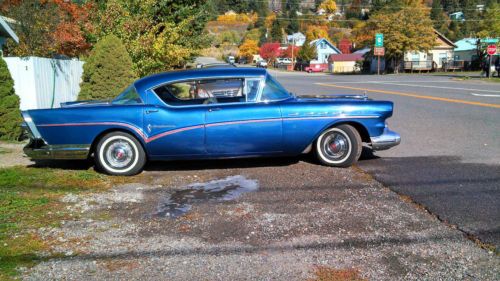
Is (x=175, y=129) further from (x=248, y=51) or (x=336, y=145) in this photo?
(x=248, y=51)

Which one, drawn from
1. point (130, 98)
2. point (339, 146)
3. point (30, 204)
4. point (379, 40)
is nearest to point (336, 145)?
point (339, 146)

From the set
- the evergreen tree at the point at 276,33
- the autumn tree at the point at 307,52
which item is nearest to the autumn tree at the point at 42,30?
the autumn tree at the point at 307,52

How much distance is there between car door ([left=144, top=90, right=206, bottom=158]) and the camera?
19.2 feet

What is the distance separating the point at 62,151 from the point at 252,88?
267 centimetres

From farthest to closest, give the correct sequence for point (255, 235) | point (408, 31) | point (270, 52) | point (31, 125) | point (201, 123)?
point (270, 52), point (408, 31), point (31, 125), point (201, 123), point (255, 235)

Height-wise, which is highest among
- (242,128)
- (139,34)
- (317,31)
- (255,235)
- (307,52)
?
(317,31)

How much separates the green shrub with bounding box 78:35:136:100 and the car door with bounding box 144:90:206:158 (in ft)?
19.3

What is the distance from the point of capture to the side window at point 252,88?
6145 millimetres

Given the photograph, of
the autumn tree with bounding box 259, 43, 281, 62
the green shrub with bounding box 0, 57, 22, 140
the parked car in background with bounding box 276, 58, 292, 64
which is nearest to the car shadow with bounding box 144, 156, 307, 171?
the green shrub with bounding box 0, 57, 22, 140

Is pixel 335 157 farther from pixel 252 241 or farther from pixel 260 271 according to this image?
pixel 260 271

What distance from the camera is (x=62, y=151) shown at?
6004 millimetres

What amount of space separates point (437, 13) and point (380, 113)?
11218 centimetres

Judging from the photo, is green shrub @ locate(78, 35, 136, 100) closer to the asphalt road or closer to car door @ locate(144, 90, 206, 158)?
car door @ locate(144, 90, 206, 158)

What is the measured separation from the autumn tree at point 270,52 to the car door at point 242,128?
103149mm
